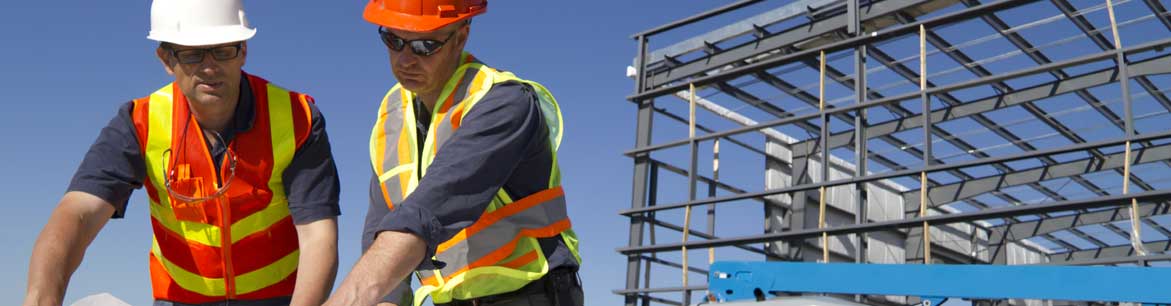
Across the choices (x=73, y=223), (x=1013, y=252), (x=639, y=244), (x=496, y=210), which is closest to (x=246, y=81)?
(x=73, y=223)

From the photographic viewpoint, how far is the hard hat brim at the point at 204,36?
9.83 feet

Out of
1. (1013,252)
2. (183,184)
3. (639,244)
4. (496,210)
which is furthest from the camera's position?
(1013,252)

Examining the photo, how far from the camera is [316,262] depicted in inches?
120

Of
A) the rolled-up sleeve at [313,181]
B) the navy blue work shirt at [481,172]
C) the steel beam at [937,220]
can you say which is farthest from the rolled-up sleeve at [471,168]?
the steel beam at [937,220]

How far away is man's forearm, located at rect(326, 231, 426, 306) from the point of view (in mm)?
2131

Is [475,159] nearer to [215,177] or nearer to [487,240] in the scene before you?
[487,240]

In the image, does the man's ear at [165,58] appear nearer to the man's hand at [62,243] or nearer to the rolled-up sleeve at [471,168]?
the man's hand at [62,243]

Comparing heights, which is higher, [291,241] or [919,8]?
[919,8]

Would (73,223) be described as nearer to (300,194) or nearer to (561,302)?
(300,194)

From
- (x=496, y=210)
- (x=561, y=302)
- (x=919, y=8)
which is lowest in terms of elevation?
(x=561, y=302)

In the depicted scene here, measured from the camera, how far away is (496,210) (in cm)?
268

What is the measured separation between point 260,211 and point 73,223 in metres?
0.50

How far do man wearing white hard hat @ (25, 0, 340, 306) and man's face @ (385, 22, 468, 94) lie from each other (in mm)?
585

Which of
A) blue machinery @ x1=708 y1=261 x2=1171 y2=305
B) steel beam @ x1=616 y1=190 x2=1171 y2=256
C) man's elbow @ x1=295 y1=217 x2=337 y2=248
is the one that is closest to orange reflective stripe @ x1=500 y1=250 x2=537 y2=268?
man's elbow @ x1=295 y1=217 x2=337 y2=248
